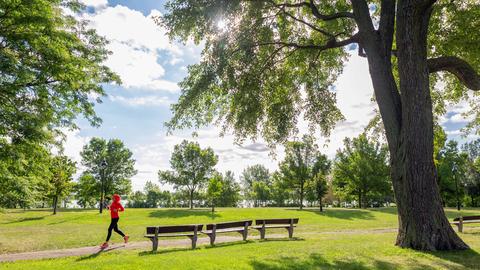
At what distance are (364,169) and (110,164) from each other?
144ft

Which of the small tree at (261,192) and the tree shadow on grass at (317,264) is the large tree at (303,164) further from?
the small tree at (261,192)

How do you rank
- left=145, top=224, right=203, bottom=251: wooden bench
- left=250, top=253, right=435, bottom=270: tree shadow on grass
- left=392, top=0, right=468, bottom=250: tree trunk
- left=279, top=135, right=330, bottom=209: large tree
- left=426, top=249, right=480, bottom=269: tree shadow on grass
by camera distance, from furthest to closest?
left=279, top=135, right=330, bottom=209: large tree < left=145, top=224, right=203, bottom=251: wooden bench < left=392, top=0, right=468, bottom=250: tree trunk < left=426, top=249, right=480, bottom=269: tree shadow on grass < left=250, top=253, right=435, bottom=270: tree shadow on grass

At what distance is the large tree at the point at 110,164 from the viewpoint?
5506cm

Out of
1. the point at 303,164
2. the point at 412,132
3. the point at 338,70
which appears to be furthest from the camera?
the point at 303,164

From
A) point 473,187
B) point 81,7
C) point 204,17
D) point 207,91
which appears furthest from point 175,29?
point 473,187

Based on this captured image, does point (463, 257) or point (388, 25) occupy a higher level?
point (388, 25)

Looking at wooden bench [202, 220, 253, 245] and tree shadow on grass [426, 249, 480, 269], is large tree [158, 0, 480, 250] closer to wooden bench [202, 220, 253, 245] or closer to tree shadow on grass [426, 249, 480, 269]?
tree shadow on grass [426, 249, 480, 269]

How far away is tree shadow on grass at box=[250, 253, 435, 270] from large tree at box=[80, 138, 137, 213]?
50.1m

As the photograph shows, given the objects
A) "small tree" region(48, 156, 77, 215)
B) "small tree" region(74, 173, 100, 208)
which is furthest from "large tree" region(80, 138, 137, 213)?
"small tree" region(48, 156, 77, 215)

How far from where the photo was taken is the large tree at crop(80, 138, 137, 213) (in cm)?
5506

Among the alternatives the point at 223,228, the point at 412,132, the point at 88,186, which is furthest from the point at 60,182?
the point at 412,132

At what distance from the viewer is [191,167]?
57781mm

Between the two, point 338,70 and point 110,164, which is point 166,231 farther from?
point 110,164

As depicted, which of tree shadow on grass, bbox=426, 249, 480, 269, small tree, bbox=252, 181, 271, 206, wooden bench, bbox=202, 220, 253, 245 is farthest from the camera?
small tree, bbox=252, 181, 271, 206
